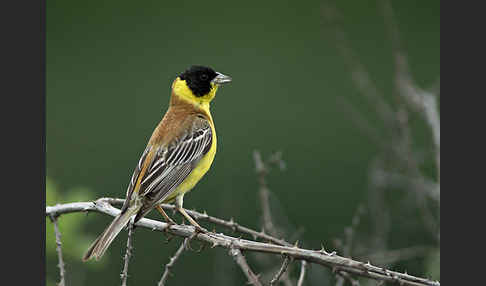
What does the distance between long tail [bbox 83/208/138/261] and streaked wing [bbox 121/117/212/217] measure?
0.11 meters

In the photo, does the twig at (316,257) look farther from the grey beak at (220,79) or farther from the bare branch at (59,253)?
the grey beak at (220,79)

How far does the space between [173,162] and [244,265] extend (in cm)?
123

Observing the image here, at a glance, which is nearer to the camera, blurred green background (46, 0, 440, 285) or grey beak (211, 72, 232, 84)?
grey beak (211, 72, 232, 84)

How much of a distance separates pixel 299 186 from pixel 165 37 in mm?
2237

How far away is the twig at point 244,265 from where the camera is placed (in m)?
2.41

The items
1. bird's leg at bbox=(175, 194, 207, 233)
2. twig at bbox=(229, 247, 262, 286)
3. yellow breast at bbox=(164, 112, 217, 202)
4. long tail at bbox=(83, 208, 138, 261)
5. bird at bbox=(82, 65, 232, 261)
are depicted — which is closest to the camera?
twig at bbox=(229, 247, 262, 286)

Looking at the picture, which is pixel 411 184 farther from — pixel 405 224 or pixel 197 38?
pixel 197 38

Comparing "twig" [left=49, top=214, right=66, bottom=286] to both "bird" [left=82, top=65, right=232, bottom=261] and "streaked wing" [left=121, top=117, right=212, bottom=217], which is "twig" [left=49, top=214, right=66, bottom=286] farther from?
"streaked wing" [left=121, top=117, right=212, bottom=217]

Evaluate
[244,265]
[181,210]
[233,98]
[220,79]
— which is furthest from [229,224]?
[233,98]

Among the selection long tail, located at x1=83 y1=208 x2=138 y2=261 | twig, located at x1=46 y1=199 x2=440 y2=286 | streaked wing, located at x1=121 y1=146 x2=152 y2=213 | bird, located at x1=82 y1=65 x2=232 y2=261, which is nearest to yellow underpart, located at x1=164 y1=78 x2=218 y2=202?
bird, located at x1=82 y1=65 x2=232 y2=261

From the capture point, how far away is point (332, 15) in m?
4.89

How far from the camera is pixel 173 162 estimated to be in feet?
12.1

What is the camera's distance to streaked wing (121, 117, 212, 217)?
3.50 metres

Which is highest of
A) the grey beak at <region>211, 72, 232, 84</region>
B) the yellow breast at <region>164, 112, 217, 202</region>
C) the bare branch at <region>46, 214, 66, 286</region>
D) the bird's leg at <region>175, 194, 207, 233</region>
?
the grey beak at <region>211, 72, 232, 84</region>
